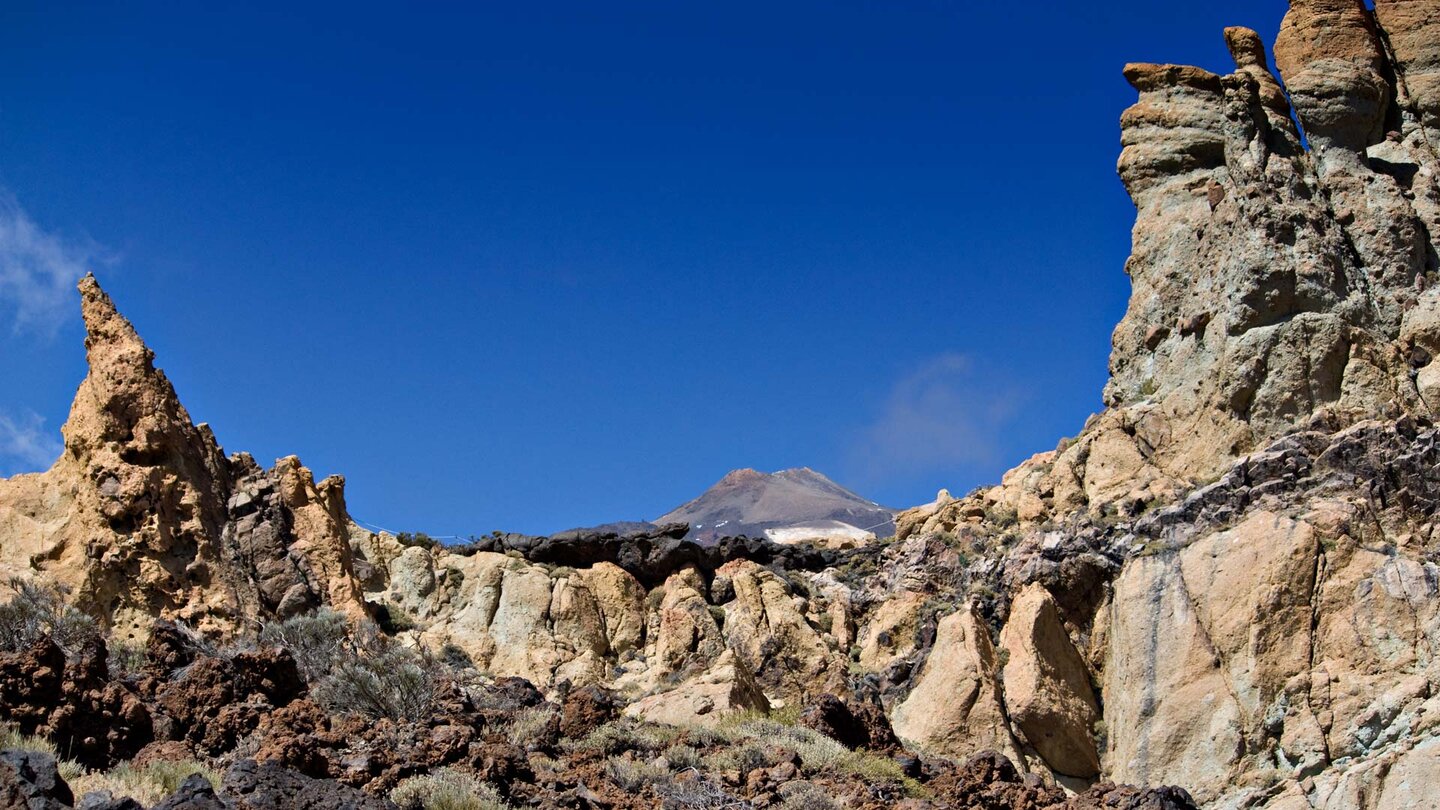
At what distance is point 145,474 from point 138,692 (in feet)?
43.8

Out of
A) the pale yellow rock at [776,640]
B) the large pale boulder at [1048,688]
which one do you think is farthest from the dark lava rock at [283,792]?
the large pale boulder at [1048,688]

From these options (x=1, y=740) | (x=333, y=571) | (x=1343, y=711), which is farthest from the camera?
(x=333, y=571)

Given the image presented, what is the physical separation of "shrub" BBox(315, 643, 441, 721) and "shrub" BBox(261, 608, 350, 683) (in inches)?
41.4

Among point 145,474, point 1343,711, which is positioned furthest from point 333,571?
point 1343,711

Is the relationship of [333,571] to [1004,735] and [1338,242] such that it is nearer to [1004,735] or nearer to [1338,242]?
[1004,735]

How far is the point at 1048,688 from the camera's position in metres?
29.1

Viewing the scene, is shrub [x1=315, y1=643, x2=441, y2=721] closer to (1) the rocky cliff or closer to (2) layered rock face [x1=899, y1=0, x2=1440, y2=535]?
(1) the rocky cliff

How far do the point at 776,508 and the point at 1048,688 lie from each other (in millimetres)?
122855

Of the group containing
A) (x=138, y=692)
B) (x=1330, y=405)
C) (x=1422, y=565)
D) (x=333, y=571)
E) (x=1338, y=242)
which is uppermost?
(x=1338, y=242)

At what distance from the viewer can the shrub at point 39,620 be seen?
18.2 meters

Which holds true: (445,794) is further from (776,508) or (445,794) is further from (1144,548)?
(776,508)

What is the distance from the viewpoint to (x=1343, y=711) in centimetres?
2527

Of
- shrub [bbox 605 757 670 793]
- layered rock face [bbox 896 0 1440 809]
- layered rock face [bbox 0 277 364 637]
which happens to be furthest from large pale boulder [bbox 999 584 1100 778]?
shrub [bbox 605 757 670 793]

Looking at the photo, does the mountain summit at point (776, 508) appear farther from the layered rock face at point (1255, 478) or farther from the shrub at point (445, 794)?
the shrub at point (445, 794)
